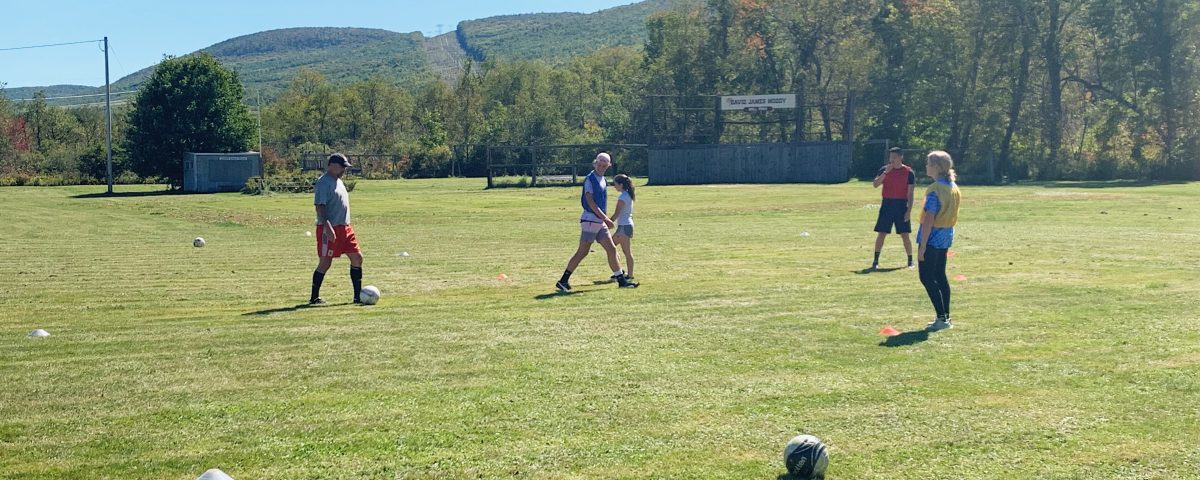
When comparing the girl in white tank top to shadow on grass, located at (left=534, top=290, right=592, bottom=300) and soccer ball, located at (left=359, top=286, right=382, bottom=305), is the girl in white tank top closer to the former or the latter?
shadow on grass, located at (left=534, top=290, right=592, bottom=300)

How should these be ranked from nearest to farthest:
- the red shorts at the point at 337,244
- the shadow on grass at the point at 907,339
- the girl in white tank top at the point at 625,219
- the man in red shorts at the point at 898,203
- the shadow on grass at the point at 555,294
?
the shadow on grass at the point at 907,339 < the red shorts at the point at 337,244 < the shadow on grass at the point at 555,294 < the girl in white tank top at the point at 625,219 < the man in red shorts at the point at 898,203

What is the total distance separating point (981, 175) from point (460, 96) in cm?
6468

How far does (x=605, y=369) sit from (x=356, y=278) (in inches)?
219

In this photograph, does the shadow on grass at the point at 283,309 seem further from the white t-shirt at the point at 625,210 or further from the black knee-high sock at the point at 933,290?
the black knee-high sock at the point at 933,290

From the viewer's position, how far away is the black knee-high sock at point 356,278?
1370 cm

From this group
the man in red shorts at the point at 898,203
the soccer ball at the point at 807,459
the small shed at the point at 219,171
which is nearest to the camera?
the soccer ball at the point at 807,459

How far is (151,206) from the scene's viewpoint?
141 feet

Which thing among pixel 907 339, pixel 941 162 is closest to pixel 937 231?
pixel 941 162

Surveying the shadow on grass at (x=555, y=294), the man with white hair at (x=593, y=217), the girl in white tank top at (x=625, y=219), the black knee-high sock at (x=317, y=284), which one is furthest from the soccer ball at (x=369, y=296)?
the girl in white tank top at (x=625, y=219)

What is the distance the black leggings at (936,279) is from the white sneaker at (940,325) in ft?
0.21

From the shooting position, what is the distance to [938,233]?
36.5 feet

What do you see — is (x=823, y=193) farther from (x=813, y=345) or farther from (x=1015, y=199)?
(x=813, y=345)

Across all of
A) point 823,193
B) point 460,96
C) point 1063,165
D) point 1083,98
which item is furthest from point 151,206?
point 460,96

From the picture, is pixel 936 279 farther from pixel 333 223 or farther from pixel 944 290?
pixel 333 223
